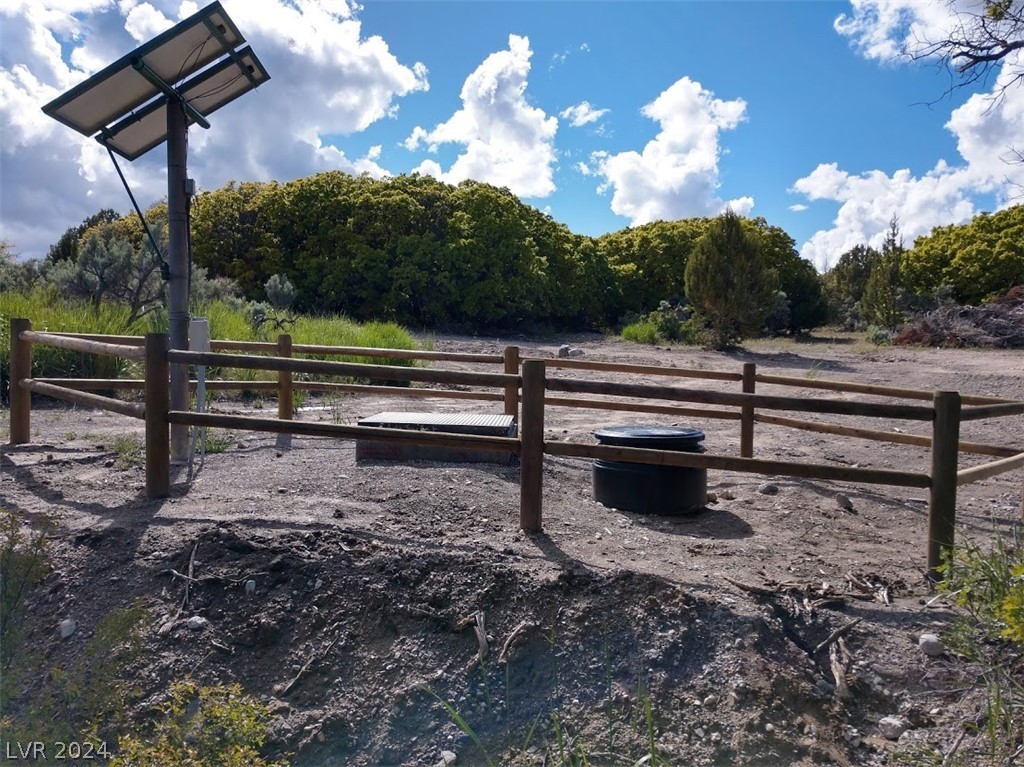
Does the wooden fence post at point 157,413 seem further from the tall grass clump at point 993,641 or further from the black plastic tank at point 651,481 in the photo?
the tall grass clump at point 993,641

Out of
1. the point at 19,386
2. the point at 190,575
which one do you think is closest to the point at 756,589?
the point at 190,575

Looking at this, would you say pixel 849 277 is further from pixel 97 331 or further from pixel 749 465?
pixel 749 465

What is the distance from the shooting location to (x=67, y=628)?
13.0ft

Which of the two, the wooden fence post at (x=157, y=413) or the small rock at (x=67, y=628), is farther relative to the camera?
the wooden fence post at (x=157, y=413)

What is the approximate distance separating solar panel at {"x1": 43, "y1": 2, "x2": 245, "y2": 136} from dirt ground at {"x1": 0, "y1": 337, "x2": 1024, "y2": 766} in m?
2.41

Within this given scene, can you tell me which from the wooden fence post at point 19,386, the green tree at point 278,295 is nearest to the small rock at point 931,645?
the wooden fence post at point 19,386

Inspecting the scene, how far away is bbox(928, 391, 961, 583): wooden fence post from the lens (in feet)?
14.8

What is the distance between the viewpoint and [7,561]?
419 cm

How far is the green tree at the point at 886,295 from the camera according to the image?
102 ft

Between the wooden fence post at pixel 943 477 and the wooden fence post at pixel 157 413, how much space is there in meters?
4.30

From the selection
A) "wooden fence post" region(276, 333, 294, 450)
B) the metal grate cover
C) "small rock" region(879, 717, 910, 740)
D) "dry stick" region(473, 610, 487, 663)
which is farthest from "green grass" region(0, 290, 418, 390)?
"small rock" region(879, 717, 910, 740)

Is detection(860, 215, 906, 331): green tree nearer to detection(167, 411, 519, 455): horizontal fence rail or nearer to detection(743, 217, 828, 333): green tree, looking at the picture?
detection(743, 217, 828, 333): green tree

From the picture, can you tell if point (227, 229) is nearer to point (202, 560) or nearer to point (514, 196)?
point (514, 196)

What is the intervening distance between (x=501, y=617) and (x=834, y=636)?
4.77ft
